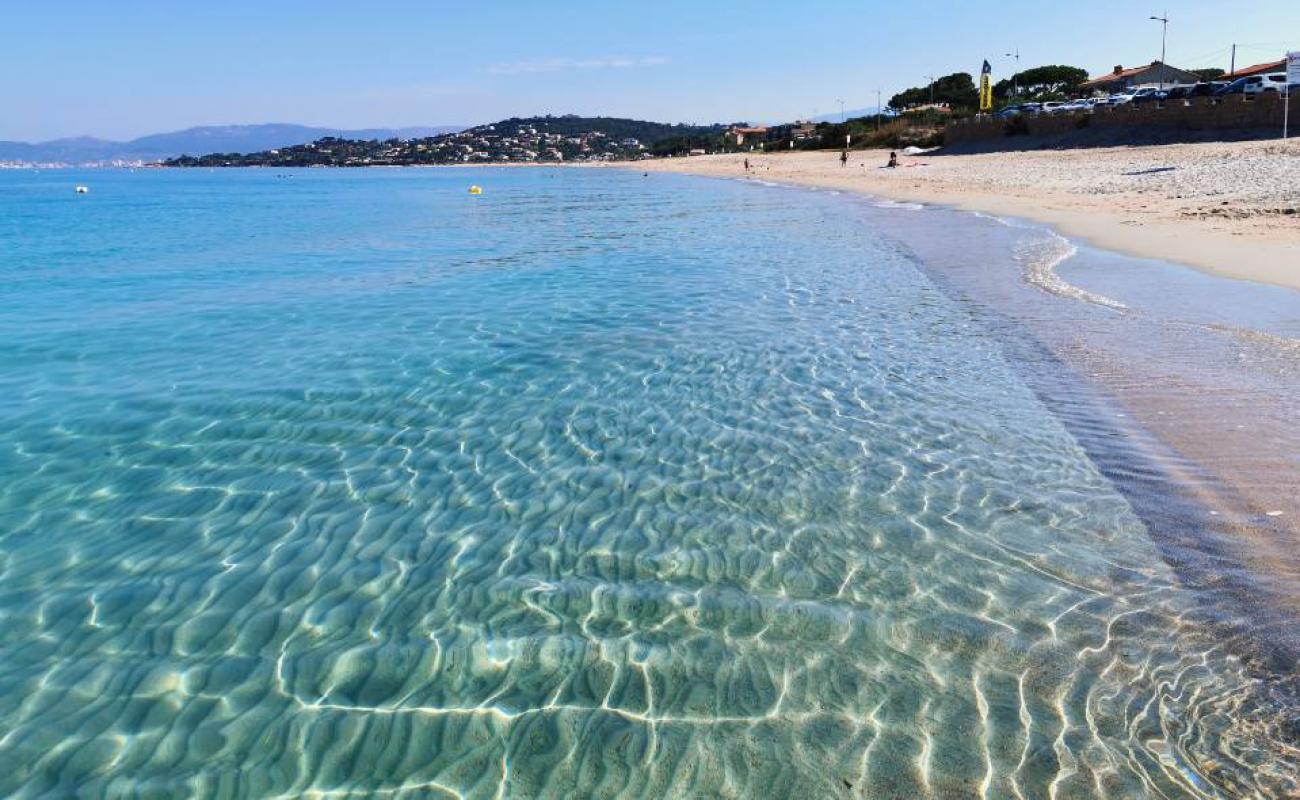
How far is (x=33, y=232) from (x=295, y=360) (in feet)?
92.1

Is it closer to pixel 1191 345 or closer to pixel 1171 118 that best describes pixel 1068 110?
pixel 1171 118

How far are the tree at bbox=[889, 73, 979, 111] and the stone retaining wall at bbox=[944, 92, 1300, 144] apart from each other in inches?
1979

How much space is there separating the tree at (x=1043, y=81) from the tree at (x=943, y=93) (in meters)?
5.61

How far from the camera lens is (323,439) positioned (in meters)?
7.05

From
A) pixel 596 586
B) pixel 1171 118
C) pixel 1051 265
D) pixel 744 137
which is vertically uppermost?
pixel 744 137

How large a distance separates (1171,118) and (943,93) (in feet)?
232

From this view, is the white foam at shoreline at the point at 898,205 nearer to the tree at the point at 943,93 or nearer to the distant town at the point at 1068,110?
the distant town at the point at 1068,110

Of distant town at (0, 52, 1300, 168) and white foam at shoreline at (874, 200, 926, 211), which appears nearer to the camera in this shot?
white foam at shoreline at (874, 200, 926, 211)

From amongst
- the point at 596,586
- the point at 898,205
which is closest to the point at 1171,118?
the point at 898,205

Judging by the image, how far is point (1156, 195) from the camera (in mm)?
23703

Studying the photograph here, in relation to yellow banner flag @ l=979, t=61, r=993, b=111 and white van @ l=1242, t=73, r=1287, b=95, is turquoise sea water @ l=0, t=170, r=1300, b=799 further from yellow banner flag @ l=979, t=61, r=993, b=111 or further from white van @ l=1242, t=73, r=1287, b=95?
yellow banner flag @ l=979, t=61, r=993, b=111

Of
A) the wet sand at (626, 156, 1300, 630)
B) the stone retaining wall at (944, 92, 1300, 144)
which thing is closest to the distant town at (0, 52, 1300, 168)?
the stone retaining wall at (944, 92, 1300, 144)

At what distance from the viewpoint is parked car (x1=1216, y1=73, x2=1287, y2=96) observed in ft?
129

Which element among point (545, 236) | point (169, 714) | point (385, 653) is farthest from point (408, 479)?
point (545, 236)
